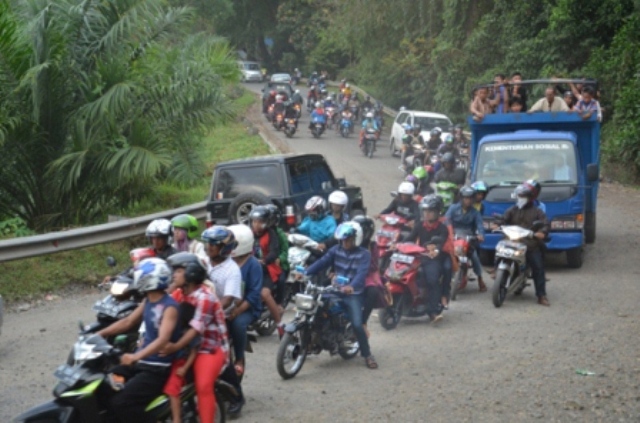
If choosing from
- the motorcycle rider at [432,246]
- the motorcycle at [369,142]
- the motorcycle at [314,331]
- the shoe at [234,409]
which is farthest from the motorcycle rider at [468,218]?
the motorcycle at [369,142]

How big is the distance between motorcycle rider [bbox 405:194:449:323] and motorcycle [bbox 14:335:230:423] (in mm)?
5688

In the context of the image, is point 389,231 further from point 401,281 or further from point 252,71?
point 252,71

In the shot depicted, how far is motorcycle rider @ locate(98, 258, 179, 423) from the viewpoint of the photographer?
22.6ft

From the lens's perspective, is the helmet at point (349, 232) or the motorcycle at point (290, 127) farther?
the motorcycle at point (290, 127)

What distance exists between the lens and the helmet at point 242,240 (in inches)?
356

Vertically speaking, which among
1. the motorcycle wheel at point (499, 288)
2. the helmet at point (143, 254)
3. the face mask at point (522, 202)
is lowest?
the motorcycle wheel at point (499, 288)

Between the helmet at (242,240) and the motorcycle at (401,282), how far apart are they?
3385 mm

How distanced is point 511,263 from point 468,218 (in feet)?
3.73

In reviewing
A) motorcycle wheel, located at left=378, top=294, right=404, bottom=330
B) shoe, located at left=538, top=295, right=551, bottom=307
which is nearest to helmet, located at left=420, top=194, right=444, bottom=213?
motorcycle wheel, located at left=378, top=294, right=404, bottom=330

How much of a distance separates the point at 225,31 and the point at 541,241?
222ft

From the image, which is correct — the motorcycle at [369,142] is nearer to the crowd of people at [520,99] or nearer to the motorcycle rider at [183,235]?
the crowd of people at [520,99]

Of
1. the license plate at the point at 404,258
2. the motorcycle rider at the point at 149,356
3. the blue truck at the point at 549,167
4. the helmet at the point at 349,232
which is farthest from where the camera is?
the blue truck at the point at 549,167

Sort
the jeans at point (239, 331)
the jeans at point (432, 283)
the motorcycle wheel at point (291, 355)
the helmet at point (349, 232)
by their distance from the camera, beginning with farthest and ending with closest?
the jeans at point (432, 283) → the helmet at point (349, 232) → the motorcycle wheel at point (291, 355) → the jeans at point (239, 331)

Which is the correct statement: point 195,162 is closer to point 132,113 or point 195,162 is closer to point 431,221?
point 132,113
